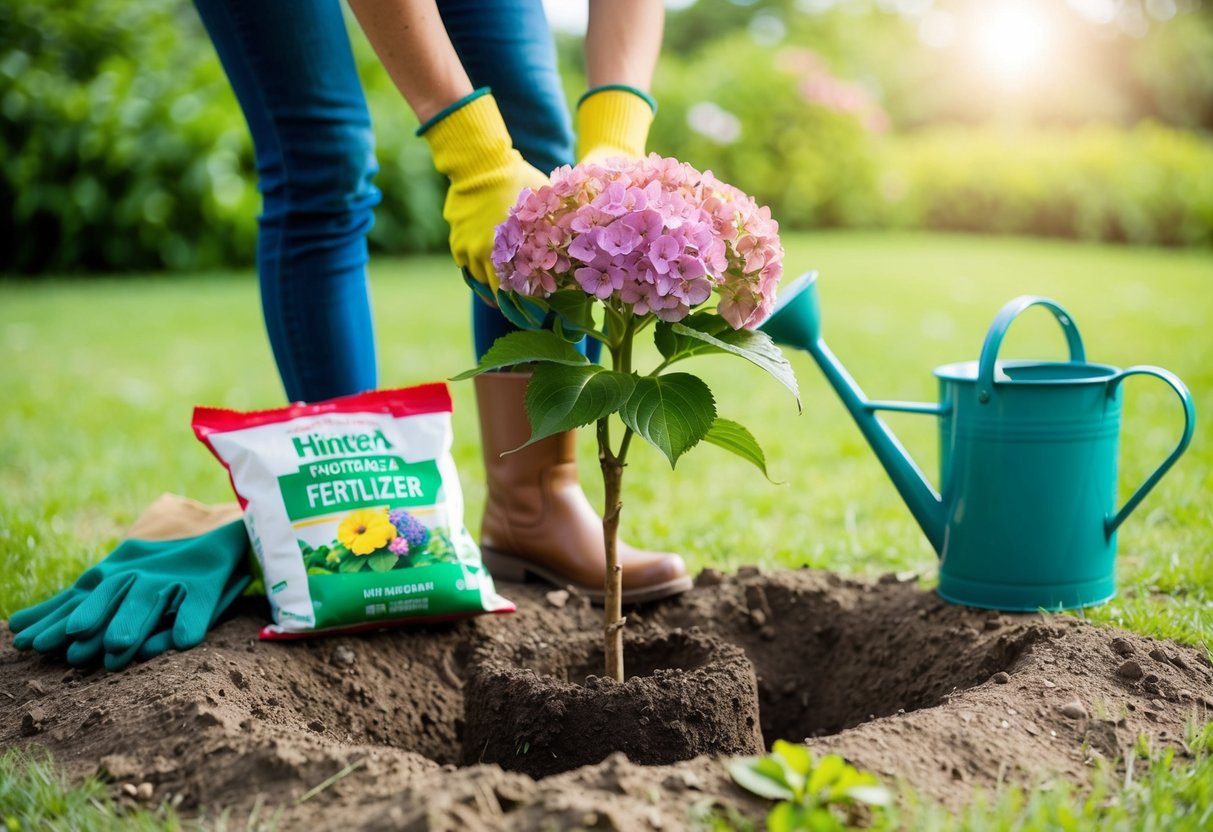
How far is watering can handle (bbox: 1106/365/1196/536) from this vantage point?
1651 mm

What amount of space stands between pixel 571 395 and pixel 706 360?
3.17 meters

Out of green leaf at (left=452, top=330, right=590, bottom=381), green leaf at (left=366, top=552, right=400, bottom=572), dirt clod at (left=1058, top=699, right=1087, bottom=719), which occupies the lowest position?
dirt clod at (left=1058, top=699, right=1087, bottom=719)

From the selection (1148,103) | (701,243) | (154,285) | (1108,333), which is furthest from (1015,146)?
(701,243)

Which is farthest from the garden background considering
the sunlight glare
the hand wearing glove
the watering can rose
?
the sunlight glare

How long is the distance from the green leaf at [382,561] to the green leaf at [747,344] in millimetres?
672

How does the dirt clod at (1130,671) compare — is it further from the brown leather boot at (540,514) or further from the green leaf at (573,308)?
the green leaf at (573,308)

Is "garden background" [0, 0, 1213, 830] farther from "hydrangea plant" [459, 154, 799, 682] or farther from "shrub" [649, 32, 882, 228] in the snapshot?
"hydrangea plant" [459, 154, 799, 682]

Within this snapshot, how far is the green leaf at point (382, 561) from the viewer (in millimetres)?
1738

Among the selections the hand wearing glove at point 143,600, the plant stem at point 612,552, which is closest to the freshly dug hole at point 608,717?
the plant stem at point 612,552

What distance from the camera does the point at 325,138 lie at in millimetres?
1782

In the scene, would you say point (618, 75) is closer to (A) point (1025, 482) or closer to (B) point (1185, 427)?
(A) point (1025, 482)

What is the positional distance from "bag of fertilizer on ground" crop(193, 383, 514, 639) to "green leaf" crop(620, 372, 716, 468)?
0.59m

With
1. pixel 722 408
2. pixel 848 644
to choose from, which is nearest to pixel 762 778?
pixel 848 644

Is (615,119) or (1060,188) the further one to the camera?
(1060,188)
